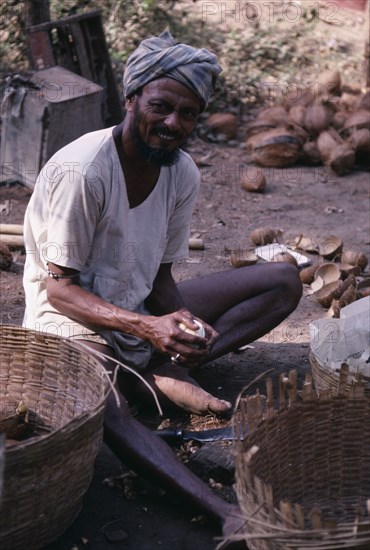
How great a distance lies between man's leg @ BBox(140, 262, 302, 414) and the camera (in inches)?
146

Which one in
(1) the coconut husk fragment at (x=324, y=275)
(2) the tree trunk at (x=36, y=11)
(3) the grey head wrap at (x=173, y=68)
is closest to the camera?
(3) the grey head wrap at (x=173, y=68)

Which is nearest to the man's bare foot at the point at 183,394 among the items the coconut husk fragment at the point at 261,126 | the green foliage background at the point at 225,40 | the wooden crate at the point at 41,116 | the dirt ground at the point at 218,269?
the dirt ground at the point at 218,269

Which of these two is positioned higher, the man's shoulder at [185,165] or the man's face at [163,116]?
→ the man's face at [163,116]

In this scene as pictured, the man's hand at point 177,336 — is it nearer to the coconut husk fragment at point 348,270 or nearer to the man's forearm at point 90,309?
the man's forearm at point 90,309

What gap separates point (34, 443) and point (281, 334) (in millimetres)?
2144

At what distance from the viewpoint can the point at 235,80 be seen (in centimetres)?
775

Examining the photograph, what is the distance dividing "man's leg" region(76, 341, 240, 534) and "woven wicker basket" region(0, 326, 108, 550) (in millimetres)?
121

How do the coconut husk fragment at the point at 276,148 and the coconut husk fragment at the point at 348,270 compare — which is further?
the coconut husk fragment at the point at 276,148

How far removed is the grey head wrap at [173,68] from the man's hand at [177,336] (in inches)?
30.7

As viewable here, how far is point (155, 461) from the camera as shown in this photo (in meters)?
2.82

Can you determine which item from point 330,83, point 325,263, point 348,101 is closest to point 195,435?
point 325,263

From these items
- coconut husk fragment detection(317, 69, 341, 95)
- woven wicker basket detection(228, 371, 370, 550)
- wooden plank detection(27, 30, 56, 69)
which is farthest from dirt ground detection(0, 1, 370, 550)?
wooden plank detection(27, 30, 56, 69)

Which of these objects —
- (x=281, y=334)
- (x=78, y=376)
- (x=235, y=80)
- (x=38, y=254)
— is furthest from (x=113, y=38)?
(x=78, y=376)

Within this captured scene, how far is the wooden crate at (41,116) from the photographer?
18.7 ft
